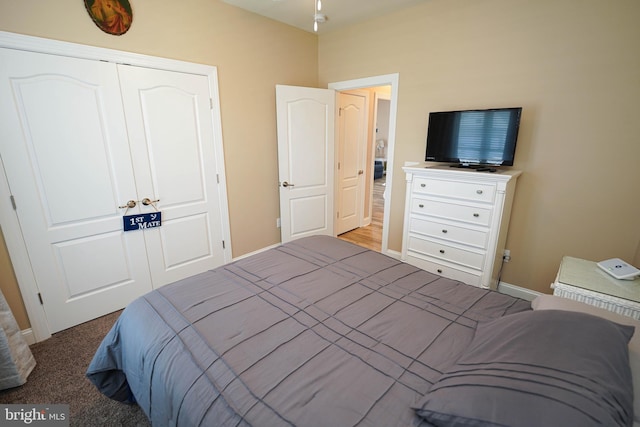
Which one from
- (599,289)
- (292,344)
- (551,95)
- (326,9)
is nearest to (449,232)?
(599,289)

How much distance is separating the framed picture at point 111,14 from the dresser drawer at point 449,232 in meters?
2.96

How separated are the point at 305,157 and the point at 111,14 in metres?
2.14

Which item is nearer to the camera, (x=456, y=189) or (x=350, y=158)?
(x=456, y=189)

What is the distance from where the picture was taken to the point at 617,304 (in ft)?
5.08

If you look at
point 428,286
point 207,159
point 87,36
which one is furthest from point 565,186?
Result: point 87,36

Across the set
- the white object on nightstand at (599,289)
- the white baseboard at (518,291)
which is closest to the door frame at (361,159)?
the white baseboard at (518,291)

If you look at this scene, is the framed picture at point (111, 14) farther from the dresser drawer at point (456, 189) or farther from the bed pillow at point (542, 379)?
the bed pillow at point (542, 379)

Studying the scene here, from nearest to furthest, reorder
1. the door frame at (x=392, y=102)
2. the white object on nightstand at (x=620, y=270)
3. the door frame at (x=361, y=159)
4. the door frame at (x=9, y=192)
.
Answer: the white object on nightstand at (x=620, y=270)
the door frame at (x=9, y=192)
the door frame at (x=392, y=102)
the door frame at (x=361, y=159)

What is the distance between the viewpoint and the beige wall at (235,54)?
1.95 meters

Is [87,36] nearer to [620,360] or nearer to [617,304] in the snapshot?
[620,360]

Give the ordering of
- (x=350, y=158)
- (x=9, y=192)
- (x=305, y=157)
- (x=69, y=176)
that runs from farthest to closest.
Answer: (x=350, y=158), (x=305, y=157), (x=69, y=176), (x=9, y=192)

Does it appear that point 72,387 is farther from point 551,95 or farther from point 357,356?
point 551,95

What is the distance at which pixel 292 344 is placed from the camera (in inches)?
44.1

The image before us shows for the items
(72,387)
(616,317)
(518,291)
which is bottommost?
(72,387)
